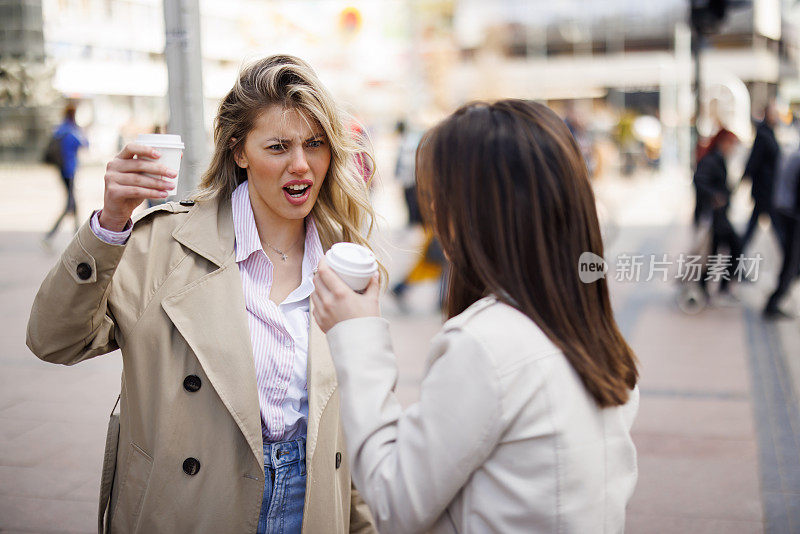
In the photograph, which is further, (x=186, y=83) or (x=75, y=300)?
(x=186, y=83)

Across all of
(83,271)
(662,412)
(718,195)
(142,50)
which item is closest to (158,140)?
(83,271)

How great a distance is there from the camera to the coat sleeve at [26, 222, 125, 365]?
1.74 m

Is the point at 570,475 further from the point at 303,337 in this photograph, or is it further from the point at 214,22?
the point at 214,22

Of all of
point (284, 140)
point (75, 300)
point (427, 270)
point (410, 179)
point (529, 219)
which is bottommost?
point (427, 270)

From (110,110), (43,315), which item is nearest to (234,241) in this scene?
(43,315)

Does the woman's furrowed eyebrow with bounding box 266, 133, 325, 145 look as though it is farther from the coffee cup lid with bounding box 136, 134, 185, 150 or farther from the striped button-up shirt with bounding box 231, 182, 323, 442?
the coffee cup lid with bounding box 136, 134, 185, 150

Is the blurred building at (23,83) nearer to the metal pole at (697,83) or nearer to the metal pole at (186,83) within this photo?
the metal pole at (697,83)

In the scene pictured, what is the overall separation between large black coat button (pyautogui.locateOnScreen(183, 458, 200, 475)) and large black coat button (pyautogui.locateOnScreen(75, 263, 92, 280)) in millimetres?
477

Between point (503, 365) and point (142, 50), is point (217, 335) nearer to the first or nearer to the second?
point (503, 365)

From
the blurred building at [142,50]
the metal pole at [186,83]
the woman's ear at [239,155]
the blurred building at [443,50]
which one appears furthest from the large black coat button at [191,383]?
the blurred building at [443,50]

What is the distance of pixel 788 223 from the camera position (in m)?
7.49

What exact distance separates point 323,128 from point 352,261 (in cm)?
74

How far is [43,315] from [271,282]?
570mm

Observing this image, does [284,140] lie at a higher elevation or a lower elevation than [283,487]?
higher
